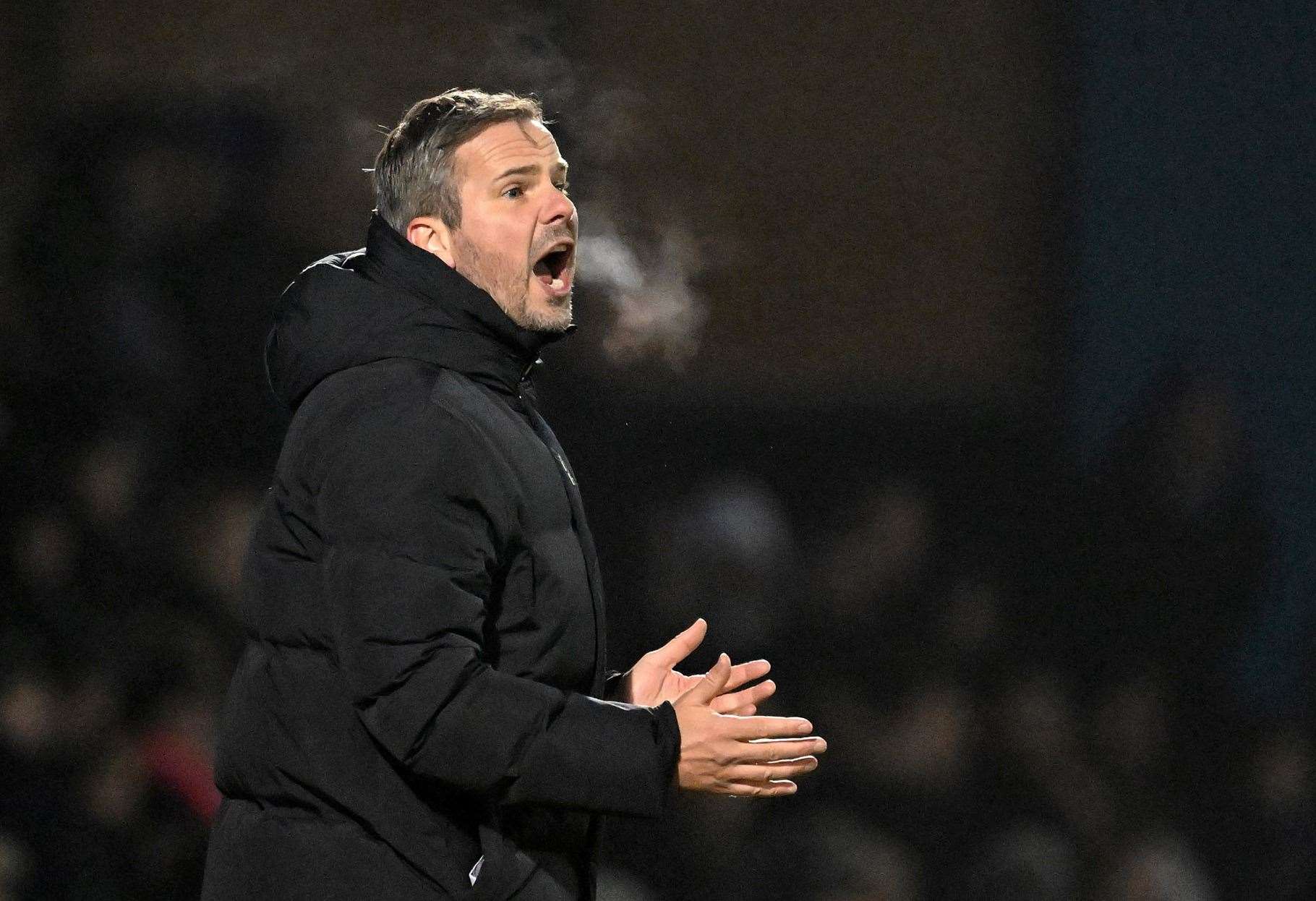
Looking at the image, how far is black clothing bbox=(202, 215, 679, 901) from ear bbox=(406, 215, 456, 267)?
0.04 metres

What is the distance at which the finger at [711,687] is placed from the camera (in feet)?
5.38

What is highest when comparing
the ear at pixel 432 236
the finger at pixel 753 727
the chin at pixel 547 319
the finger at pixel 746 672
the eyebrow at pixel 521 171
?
the eyebrow at pixel 521 171

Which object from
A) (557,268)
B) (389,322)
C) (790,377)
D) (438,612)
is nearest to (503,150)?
(557,268)

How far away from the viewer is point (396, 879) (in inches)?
63.4

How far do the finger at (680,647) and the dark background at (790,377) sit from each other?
0.89 m

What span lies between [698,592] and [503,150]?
1.14 meters

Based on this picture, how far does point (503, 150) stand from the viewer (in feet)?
5.94

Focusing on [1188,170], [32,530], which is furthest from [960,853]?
[32,530]

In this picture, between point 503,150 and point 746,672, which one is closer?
point 746,672

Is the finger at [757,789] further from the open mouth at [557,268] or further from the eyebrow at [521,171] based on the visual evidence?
the eyebrow at [521,171]

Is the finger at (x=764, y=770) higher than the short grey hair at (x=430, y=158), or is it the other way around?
the short grey hair at (x=430, y=158)

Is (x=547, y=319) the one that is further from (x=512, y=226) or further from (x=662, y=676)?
(x=662, y=676)

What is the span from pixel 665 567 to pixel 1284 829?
1.14 meters

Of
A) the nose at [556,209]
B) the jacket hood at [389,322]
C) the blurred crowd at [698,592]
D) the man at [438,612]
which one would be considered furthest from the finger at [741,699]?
the blurred crowd at [698,592]
